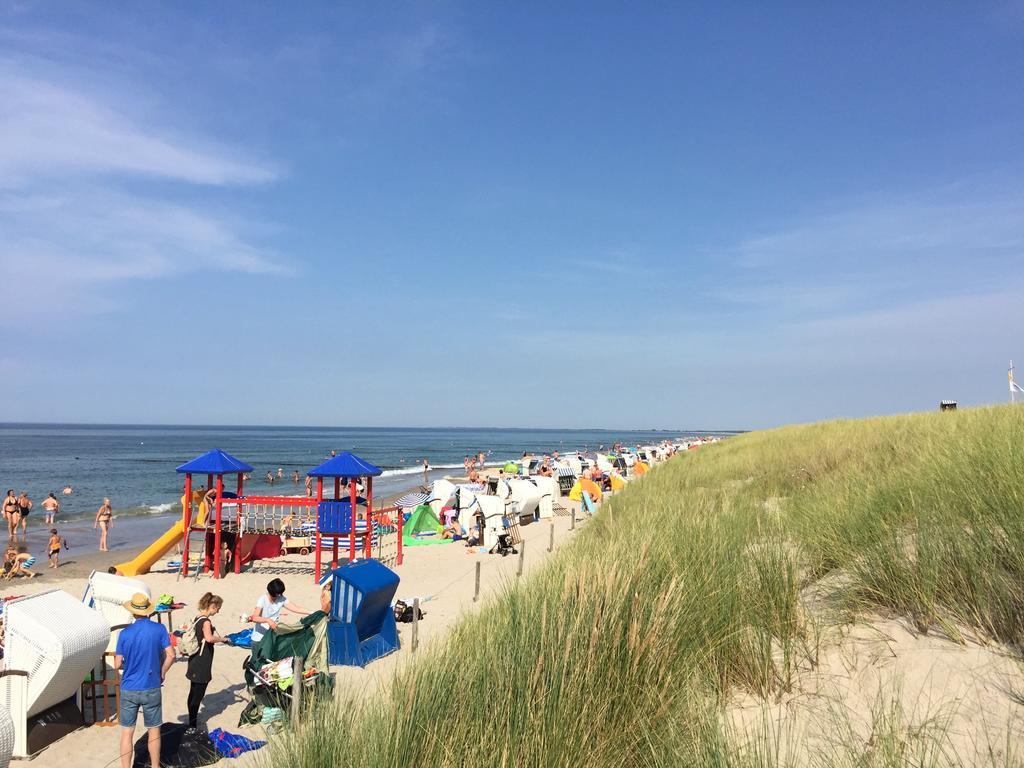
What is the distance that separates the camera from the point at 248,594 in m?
14.2

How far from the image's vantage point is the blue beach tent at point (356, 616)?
9.06m

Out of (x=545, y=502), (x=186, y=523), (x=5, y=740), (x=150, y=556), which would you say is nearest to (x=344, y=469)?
(x=186, y=523)

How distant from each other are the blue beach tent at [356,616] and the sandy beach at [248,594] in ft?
0.70

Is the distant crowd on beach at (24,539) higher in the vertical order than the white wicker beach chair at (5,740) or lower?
lower

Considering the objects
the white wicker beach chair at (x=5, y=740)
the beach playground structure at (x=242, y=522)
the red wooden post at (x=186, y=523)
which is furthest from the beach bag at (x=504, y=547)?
the white wicker beach chair at (x=5, y=740)

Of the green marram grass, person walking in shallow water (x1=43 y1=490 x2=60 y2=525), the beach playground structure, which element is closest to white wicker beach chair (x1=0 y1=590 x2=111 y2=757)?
the green marram grass

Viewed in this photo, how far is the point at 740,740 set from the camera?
331 cm

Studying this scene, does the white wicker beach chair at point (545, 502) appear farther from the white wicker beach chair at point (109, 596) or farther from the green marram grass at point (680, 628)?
the green marram grass at point (680, 628)

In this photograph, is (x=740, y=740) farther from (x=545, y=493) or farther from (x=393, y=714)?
(x=545, y=493)

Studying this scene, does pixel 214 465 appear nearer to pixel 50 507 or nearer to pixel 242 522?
pixel 242 522

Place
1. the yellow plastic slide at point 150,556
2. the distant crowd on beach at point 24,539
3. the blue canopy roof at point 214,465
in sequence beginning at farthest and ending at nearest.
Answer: the distant crowd on beach at point 24,539 → the yellow plastic slide at point 150,556 → the blue canopy roof at point 214,465

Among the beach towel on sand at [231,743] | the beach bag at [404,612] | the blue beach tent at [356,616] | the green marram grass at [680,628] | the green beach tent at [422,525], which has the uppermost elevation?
the green marram grass at [680,628]

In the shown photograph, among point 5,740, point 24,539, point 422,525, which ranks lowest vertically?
point 24,539

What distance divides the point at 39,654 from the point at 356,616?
3.67 metres
